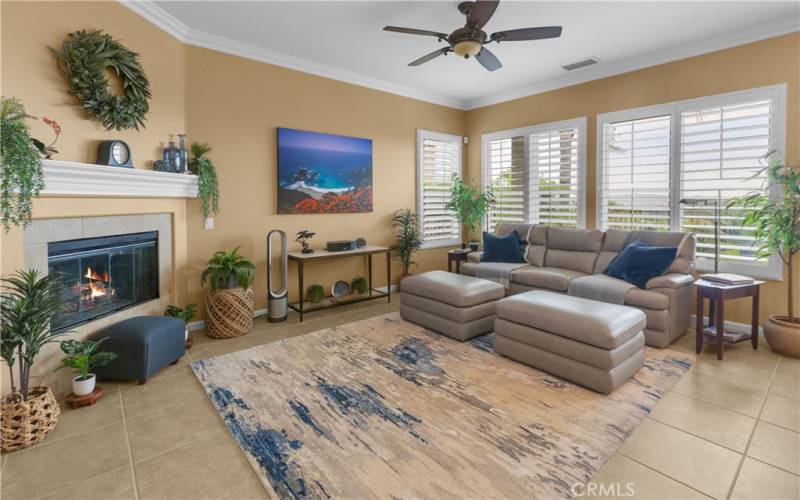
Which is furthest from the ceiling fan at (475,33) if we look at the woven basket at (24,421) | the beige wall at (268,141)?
the woven basket at (24,421)

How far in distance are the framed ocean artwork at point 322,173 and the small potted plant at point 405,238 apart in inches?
22.2

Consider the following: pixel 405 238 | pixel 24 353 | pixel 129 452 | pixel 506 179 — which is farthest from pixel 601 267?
pixel 24 353

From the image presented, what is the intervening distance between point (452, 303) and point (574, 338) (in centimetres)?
125

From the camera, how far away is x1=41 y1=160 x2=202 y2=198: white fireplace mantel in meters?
2.58

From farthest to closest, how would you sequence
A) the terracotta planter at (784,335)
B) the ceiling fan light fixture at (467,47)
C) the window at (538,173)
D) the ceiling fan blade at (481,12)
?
the window at (538,173), the terracotta planter at (784,335), the ceiling fan light fixture at (467,47), the ceiling fan blade at (481,12)

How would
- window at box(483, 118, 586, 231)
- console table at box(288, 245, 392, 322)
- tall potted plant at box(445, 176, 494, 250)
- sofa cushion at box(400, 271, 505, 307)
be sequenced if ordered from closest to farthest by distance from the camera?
sofa cushion at box(400, 271, 505, 307) < console table at box(288, 245, 392, 322) < window at box(483, 118, 586, 231) < tall potted plant at box(445, 176, 494, 250)

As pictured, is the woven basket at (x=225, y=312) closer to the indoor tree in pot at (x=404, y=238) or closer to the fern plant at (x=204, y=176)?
the fern plant at (x=204, y=176)

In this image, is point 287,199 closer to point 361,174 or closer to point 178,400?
point 361,174

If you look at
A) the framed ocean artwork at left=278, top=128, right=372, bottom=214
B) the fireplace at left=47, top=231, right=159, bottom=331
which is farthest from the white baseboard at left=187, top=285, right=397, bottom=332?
the framed ocean artwork at left=278, top=128, right=372, bottom=214

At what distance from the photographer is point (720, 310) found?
3340mm

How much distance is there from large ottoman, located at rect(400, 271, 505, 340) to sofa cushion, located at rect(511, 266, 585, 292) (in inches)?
24.2

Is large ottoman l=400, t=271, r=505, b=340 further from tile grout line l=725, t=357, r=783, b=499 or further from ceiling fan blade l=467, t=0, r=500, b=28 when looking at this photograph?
ceiling fan blade l=467, t=0, r=500, b=28

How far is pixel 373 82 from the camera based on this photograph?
5.45 m

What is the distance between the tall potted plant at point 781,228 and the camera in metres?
3.39
